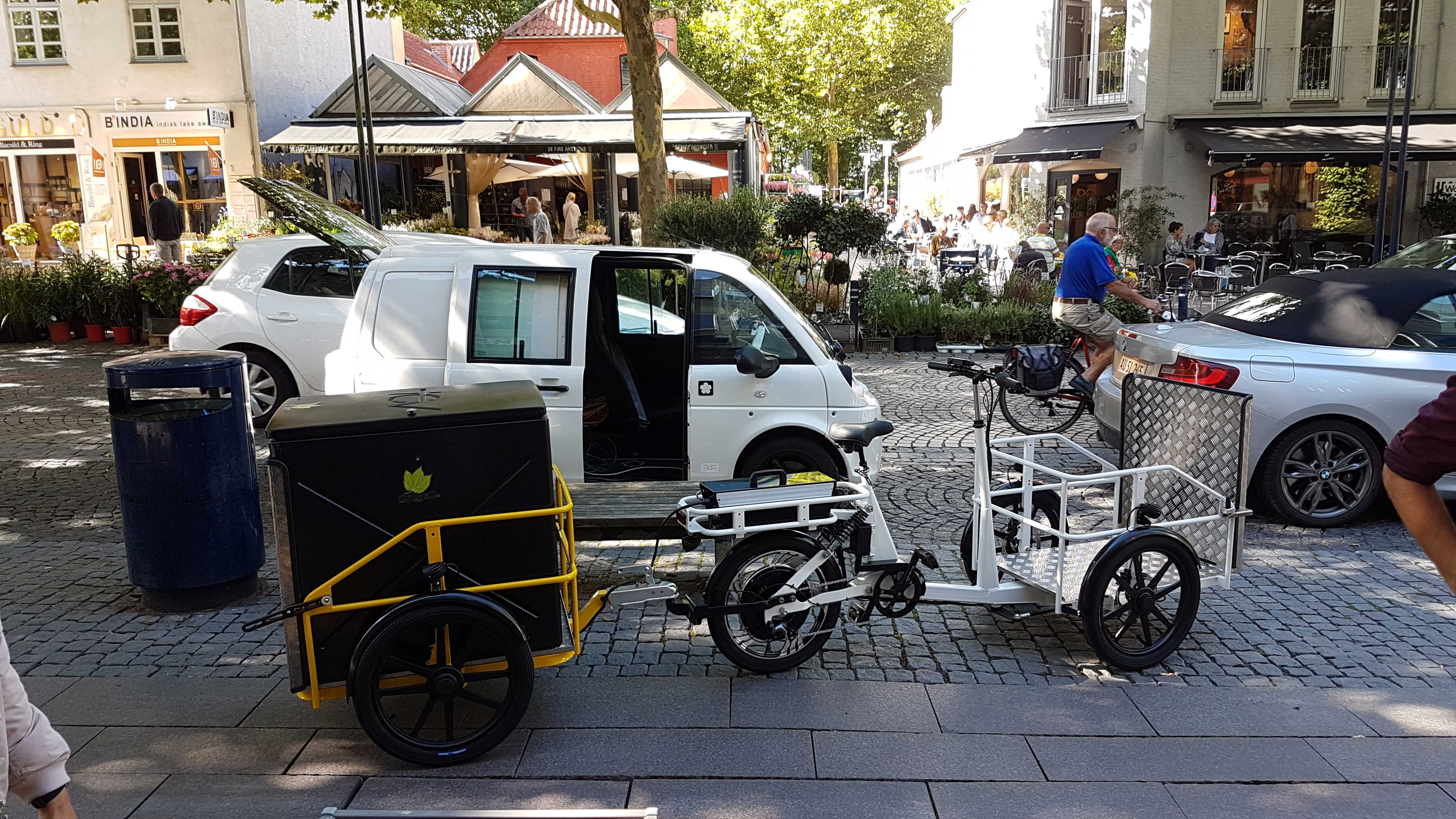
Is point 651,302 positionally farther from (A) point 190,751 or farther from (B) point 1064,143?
(B) point 1064,143

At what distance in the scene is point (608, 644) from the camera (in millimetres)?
4914

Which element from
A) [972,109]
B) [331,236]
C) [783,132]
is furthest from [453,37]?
[331,236]

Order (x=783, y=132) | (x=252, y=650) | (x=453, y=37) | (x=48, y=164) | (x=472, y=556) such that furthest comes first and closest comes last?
(x=453, y=37), (x=783, y=132), (x=48, y=164), (x=252, y=650), (x=472, y=556)

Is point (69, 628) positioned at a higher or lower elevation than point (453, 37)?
lower

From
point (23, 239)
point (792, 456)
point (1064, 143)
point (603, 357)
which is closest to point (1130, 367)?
point (792, 456)

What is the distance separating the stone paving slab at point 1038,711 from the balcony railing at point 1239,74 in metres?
23.3

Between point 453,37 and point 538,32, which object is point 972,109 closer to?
point 538,32

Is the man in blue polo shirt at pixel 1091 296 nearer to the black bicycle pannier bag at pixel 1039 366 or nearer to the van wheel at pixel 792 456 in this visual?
the black bicycle pannier bag at pixel 1039 366

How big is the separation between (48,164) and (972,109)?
2646 centimetres

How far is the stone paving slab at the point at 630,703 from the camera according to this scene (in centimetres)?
409

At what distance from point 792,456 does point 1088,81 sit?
2218cm

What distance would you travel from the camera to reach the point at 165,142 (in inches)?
952

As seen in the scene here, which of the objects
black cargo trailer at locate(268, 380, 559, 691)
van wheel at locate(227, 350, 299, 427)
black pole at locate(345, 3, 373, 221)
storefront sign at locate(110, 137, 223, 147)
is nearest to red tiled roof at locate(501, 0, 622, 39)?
storefront sign at locate(110, 137, 223, 147)

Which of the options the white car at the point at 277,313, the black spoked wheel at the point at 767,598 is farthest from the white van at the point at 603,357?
the white car at the point at 277,313
